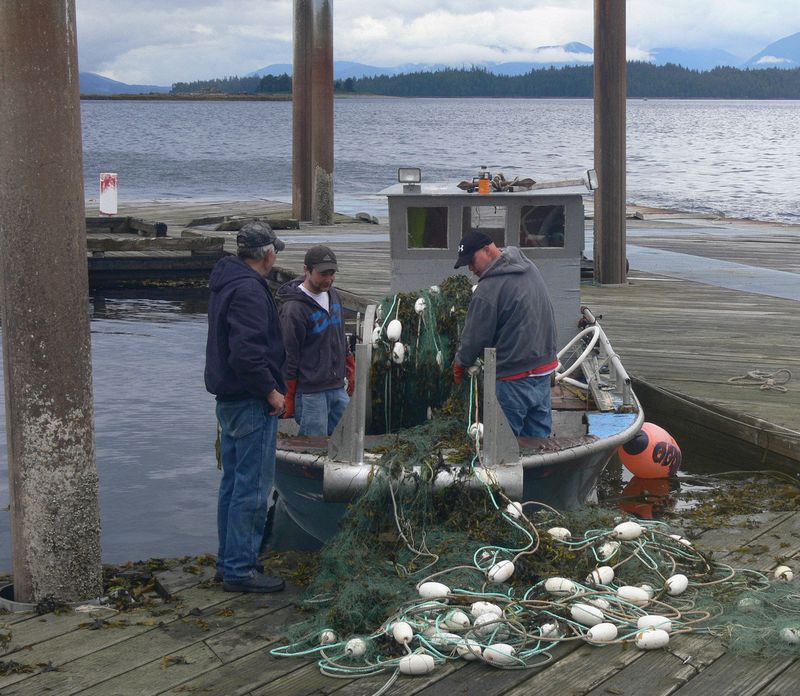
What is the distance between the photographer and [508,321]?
6.58m

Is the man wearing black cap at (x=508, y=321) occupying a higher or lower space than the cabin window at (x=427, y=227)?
lower

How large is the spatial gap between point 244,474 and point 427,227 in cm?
398

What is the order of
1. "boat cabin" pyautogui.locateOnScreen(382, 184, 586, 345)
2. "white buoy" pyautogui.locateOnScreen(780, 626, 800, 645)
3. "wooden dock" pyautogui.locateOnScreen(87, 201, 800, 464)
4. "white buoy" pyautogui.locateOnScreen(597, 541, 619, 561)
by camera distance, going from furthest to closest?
1. "wooden dock" pyautogui.locateOnScreen(87, 201, 800, 464)
2. "boat cabin" pyautogui.locateOnScreen(382, 184, 586, 345)
3. "white buoy" pyautogui.locateOnScreen(597, 541, 619, 561)
4. "white buoy" pyautogui.locateOnScreen(780, 626, 800, 645)

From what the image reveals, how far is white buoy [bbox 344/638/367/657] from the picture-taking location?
15.5 ft

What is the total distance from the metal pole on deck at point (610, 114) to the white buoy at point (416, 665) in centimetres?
1097

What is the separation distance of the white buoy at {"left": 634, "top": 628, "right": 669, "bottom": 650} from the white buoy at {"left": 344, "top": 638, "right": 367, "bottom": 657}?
45.4 inches

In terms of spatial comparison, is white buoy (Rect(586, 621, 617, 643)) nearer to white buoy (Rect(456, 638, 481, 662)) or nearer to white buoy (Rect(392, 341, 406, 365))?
white buoy (Rect(456, 638, 481, 662))

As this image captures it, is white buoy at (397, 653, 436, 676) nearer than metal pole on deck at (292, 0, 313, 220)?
Yes

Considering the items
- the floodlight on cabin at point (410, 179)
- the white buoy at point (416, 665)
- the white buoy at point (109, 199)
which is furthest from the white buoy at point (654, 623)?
the white buoy at point (109, 199)

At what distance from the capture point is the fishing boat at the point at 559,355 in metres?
6.49

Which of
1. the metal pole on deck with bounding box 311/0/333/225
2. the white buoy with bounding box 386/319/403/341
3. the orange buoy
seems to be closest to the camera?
the white buoy with bounding box 386/319/403/341

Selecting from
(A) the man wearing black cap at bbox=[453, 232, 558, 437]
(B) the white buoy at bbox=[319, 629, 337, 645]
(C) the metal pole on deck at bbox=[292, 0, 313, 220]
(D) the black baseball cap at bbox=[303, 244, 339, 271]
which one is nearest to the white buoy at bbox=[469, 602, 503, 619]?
(B) the white buoy at bbox=[319, 629, 337, 645]

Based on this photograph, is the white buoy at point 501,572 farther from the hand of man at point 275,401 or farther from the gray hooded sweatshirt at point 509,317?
the gray hooded sweatshirt at point 509,317

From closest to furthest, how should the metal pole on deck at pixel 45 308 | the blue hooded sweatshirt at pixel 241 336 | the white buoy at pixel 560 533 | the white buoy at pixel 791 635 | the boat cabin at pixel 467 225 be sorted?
1. the white buoy at pixel 791 635
2. the metal pole on deck at pixel 45 308
3. the blue hooded sweatshirt at pixel 241 336
4. the white buoy at pixel 560 533
5. the boat cabin at pixel 467 225
